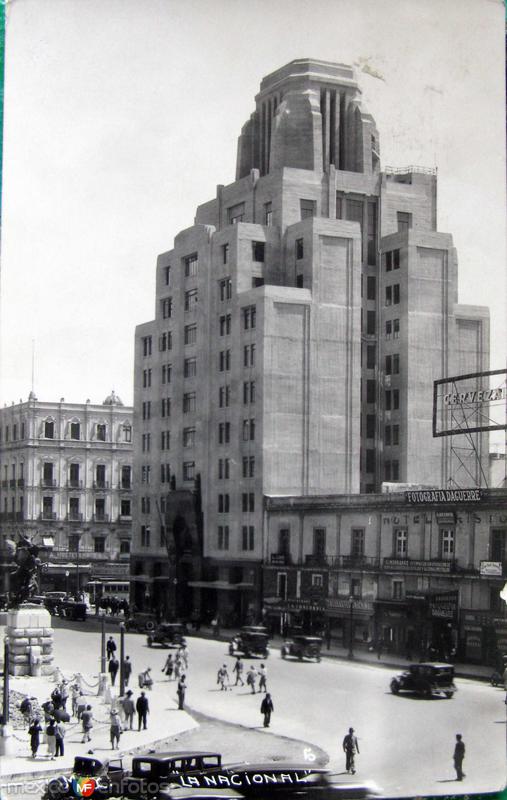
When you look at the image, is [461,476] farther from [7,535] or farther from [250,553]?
[7,535]

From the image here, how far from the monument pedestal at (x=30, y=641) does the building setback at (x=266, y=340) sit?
116 cm

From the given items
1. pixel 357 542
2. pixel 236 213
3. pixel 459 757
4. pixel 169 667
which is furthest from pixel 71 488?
pixel 459 757

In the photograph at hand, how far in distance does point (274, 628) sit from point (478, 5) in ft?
24.0

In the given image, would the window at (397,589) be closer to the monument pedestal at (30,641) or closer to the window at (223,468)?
the window at (223,468)

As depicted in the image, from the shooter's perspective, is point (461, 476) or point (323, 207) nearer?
point (323, 207)

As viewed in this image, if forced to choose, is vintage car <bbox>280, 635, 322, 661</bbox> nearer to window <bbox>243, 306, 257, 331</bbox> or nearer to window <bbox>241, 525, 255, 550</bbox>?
window <bbox>241, 525, 255, 550</bbox>

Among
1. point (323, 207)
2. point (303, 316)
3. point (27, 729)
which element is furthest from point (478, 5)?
point (27, 729)

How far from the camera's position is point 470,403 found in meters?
15.1

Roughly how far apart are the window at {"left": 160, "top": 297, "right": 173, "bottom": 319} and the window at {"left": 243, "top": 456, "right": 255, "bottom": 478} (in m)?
1.90

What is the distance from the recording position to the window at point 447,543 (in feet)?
44.7

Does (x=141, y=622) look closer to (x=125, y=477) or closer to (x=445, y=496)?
(x=125, y=477)

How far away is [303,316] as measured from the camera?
48.4 ft

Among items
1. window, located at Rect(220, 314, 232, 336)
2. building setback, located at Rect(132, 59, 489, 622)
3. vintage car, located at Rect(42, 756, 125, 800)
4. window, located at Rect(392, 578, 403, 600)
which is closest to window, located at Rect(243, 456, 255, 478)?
building setback, located at Rect(132, 59, 489, 622)

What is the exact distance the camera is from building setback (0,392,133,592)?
13094 millimetres
